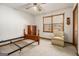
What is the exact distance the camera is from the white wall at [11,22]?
13.5 feet

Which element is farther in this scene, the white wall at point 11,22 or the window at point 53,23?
the window at point 53,23

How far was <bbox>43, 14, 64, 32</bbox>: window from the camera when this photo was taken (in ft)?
17.0

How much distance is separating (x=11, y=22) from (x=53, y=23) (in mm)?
3214

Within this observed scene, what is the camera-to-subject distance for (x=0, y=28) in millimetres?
3988

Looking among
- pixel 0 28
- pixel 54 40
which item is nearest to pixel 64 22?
pixel 54 40

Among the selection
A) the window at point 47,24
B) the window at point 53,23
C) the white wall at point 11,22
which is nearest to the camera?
the white wall at point 11,22

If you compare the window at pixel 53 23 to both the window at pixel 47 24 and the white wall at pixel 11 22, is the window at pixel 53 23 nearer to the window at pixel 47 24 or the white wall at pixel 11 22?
the window at pixel 47 24

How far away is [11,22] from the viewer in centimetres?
467

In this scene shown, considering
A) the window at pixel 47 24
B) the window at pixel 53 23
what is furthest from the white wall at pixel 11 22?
the window at pixel 53 23

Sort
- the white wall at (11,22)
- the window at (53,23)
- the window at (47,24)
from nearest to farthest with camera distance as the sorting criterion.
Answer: the white wall at (11,22)
the window at (53,23)
the window at (47,24)

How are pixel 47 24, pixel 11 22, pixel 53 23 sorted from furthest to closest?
pixel 47 24, pixel 53 23, pixel 11 22

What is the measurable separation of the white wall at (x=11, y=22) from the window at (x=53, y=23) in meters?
1.86

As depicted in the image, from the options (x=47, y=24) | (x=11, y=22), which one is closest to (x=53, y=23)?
(x=47, y=24)

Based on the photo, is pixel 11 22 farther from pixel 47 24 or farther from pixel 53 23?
pixel 53 23
